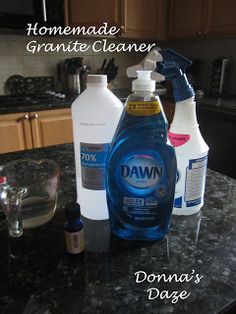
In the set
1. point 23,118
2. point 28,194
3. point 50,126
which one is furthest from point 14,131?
point 28,194

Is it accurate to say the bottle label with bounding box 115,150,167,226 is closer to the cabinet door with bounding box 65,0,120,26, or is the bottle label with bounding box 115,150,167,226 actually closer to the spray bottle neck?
the spray bottle neck

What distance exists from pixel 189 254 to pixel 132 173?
0.16m

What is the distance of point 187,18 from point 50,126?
140cm

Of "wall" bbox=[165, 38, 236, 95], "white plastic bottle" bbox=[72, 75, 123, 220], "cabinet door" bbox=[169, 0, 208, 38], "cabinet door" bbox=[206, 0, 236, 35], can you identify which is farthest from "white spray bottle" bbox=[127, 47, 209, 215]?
"wall" bbox=[165, 38, 236, 95]

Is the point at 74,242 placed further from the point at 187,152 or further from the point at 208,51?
the point at 208,51

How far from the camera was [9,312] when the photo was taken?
341 millimetres

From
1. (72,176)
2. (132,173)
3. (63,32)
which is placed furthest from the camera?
(63,32)

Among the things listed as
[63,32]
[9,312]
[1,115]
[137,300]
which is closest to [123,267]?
[137,300]

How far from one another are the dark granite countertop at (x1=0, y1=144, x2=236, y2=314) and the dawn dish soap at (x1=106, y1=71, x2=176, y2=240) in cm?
7

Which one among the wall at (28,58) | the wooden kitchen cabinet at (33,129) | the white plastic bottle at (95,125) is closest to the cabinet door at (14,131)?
the wooden kitchen cabinet at (33,129)

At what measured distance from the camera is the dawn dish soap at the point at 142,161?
0.44m

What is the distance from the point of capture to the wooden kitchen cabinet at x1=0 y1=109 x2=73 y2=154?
177 centimetres

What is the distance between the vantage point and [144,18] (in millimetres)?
2285

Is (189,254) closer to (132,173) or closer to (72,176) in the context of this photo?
(132,173)
